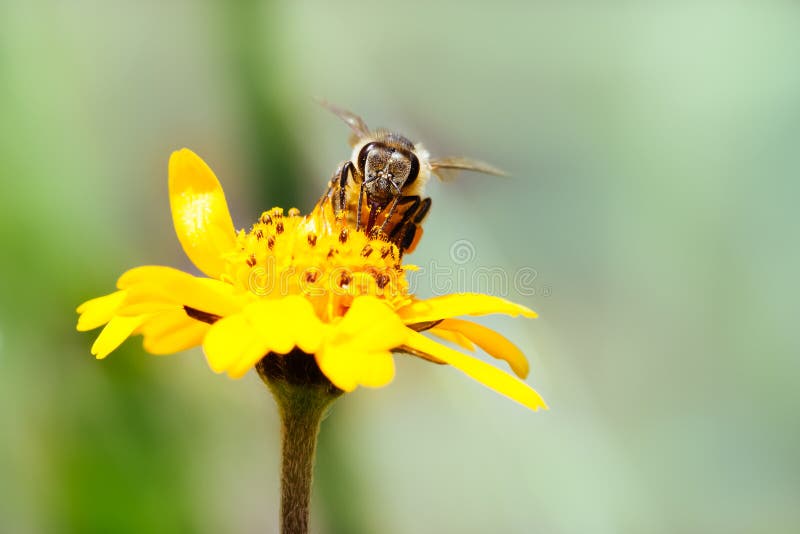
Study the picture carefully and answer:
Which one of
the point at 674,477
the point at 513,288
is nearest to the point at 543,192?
the point at 513,288

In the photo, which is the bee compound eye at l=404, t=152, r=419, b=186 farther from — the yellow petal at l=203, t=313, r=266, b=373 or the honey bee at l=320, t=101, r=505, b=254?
the yellow petal at l=203, t=313, r=266, b=373

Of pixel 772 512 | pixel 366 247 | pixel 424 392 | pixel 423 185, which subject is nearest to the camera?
pixel 366 247

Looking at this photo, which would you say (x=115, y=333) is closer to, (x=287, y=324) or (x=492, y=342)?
(x=287, y=324)

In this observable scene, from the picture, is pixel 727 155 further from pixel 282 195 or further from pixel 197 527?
pixel 197 527

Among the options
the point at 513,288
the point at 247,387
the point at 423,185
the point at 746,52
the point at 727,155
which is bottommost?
the point at 247,387

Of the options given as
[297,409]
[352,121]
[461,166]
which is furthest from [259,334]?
[352,121]

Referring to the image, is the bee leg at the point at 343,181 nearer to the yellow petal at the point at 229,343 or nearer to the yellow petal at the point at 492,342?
the yellow petal at the point at 492,342

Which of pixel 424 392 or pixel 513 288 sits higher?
pixel 513 288

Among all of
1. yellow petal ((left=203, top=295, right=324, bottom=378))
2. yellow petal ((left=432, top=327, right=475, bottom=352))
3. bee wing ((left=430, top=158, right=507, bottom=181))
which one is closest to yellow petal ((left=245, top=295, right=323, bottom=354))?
yellow petal ((left=203, top=295, right=324, bottom=378))
